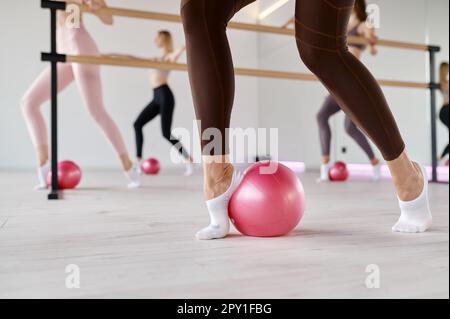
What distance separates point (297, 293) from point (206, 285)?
128 mm

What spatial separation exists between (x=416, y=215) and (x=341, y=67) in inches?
15.9

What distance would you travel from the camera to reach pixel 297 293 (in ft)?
1.85

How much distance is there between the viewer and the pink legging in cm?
221

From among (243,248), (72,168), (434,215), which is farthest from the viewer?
(72,168)

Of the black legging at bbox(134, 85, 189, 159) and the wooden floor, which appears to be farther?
the black legging at bbox(134, 85, 189, 159)

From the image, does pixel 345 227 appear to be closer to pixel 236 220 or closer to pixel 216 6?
pixel 236 220

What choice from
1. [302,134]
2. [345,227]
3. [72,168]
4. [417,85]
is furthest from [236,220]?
[302,134]

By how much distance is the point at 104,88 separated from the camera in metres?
5.67

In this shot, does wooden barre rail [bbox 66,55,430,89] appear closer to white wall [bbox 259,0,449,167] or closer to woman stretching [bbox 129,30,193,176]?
woman stretching [bbox 129,30,193,176]

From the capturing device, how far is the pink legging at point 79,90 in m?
2.21

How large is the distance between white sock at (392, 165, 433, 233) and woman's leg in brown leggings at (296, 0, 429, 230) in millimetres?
151

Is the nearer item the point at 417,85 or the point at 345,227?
the point at 345,227

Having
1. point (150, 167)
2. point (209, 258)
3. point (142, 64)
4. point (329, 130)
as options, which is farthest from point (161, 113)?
point (209, 258)

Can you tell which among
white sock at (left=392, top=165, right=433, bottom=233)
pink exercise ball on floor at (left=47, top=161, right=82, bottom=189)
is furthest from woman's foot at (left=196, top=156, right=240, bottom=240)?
pink exercise ball on floor at (left=47, top=161, right=82, bottom=189)
